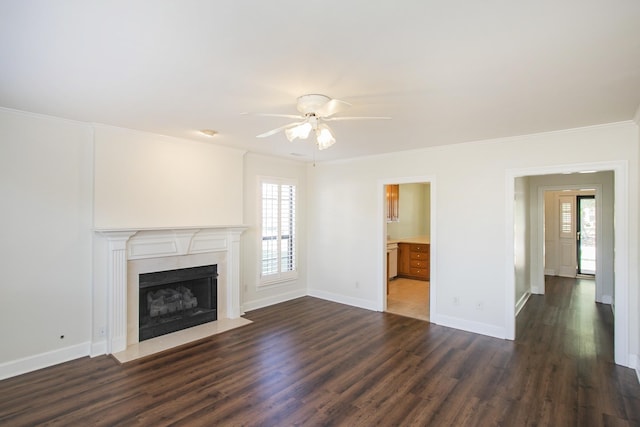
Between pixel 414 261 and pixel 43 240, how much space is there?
22.5 ft

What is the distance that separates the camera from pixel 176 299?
4.54 metres

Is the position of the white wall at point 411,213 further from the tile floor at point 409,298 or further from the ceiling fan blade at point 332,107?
the ceiling fan blade at point 332,107

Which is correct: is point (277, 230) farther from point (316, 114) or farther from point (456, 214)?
point (316, 114)

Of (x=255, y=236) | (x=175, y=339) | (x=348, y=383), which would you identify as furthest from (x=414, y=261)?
(x=175, y=339)

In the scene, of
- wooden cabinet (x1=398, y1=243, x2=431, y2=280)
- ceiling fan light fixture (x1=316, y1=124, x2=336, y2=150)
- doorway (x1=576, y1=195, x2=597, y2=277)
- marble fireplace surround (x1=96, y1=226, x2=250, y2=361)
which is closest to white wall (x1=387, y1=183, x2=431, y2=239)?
wooden cabinet (x1=398, y1=243, x2=431, y2=280)

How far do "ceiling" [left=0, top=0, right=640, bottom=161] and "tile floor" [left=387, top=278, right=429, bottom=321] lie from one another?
3.21 meters

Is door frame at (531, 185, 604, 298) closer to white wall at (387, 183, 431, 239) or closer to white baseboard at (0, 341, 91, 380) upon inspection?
white wall at (387, 183, 431, 239)

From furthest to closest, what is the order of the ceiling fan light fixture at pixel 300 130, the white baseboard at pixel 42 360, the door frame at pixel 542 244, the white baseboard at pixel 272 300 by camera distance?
the door frame at pixel 542 244
the white baseboard at pixel 272 300
the white baseboard at pixel 42 360
the ceiling fan light fixture at pixel 300 130

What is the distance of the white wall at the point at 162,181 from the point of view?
3.79m

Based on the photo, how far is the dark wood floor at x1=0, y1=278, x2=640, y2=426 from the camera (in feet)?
8.48

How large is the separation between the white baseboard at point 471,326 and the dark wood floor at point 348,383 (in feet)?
0.54

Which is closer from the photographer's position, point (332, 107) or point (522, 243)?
point (332, 107)

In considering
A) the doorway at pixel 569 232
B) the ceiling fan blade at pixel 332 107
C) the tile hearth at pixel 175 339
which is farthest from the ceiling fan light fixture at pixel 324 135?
the doorway at pixel 569 232

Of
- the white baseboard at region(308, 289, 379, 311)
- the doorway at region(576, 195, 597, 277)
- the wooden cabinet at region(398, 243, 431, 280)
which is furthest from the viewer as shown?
the doorway at region(576, 195, 597, 277)
